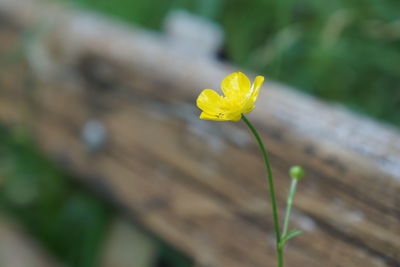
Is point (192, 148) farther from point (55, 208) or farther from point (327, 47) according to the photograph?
point (55, 208)

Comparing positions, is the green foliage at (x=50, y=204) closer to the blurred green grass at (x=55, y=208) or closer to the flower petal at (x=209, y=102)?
the blurred green grass at (x=55, y=208)

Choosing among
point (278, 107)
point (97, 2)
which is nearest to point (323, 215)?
point (278, 107)

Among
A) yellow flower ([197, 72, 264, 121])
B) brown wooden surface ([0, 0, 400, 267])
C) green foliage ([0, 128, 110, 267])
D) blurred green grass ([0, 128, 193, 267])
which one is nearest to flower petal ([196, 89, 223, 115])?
yellow flower ([197, 72, 264, 121])

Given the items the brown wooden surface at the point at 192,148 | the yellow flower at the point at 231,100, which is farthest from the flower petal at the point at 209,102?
Result: the brown wooden surface at the point at 192,148

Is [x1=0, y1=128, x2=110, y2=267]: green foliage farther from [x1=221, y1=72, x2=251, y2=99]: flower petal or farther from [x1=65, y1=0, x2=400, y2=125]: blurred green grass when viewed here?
[x1=221, y1=72, x2=251, y2=99]: flower petal

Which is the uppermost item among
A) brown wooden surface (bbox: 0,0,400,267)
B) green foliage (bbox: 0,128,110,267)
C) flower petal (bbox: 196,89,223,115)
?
flower petal (bbox: 196,89,223,115)

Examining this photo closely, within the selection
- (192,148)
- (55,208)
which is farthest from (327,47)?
(55,208)

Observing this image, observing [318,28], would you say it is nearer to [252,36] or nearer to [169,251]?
[252,36]
